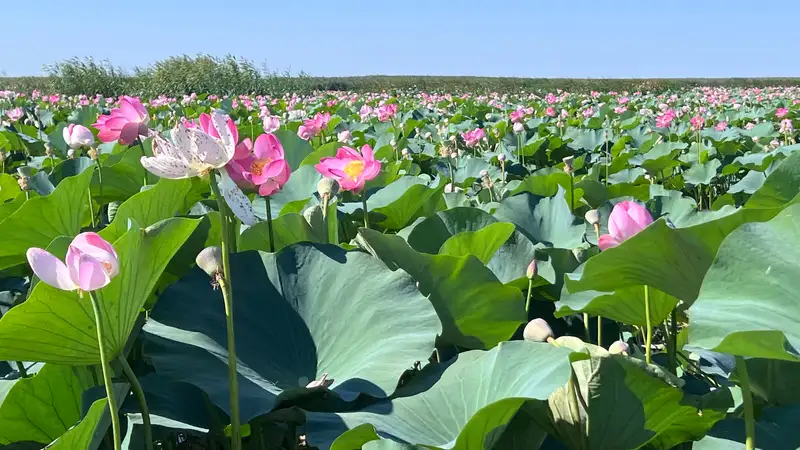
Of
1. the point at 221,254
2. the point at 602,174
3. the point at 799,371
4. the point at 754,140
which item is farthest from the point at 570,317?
the point at 754,140

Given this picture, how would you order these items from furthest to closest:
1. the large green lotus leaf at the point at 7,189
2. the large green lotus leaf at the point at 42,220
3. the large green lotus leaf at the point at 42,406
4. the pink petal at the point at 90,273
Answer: the large green lotus leaf at the point at 7,189 → the large green lotus leaf at the point at 42,220 → the large green lotus leaf at the point at 42,406 → the pink petal at the point at 90,273

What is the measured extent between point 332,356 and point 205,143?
0.34 metres

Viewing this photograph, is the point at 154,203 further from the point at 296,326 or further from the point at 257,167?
the point at 296,326

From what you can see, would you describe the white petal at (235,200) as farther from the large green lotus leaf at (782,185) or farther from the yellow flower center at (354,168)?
the large green lotus leaf at (782,185)

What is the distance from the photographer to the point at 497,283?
1.03m

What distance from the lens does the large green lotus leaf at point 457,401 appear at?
72 centimetres

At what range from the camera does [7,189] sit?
1982 millimetres

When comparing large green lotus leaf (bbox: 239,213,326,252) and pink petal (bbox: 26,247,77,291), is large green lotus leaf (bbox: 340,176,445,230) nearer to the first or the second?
large green lotus leaf (bbox: 239,213,326,252)

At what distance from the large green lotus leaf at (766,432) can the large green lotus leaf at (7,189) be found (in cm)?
186

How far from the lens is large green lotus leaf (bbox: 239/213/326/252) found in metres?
1.32

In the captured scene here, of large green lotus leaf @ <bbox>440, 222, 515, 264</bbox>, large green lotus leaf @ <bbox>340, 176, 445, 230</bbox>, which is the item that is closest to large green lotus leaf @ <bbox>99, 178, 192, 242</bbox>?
large green lotus leaf @ <bbox>440, 222, 515, 264</bbox>

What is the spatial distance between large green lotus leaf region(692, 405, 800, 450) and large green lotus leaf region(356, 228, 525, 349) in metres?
0.33

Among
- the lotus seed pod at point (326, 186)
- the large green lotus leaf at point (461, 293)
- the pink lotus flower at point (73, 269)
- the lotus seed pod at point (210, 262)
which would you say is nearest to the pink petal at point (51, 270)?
the pink lotus flower at point (73, 269)

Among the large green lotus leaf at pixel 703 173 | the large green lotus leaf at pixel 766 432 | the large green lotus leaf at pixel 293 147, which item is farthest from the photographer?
the large green lotus leaf at pixel 703 173
